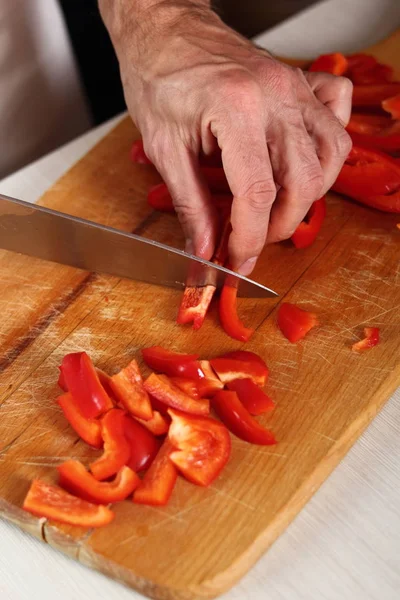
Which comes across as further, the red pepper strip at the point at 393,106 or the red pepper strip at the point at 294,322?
the red pepper strip at the point at 393,106

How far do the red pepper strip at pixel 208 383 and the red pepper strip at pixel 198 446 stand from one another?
0.38 feet

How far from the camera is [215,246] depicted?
7.18 ft

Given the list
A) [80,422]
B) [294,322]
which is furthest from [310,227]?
[80,422]

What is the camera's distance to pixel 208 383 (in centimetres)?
188

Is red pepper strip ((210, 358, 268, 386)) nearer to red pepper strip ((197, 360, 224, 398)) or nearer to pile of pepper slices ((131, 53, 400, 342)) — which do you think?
red pepper strip ((197, 360, 224, 398))

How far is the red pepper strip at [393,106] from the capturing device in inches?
100

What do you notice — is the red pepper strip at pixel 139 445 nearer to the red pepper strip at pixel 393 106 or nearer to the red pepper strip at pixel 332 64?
the red pepper strip at pixel 393 106

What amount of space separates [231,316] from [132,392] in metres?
0.36

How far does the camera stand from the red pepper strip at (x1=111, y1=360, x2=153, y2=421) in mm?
1794

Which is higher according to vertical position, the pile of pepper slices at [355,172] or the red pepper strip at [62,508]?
the pile of pepper slices at [355,172]

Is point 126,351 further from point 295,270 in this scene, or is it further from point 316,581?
point 316,581

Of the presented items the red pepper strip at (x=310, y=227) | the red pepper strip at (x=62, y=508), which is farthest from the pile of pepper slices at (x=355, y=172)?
the red pepper strip at (x=62, y=508)

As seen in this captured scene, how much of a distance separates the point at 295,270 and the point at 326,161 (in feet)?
1.01

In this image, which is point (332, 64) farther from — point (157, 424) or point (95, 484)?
point (95, 484)
